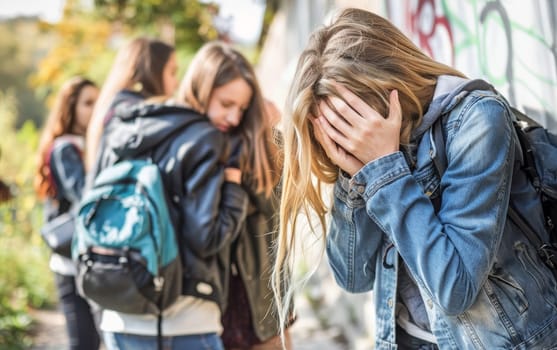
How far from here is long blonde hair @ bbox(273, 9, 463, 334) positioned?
1.70 metres

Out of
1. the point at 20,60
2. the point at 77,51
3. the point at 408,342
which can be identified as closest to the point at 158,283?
the point at 408,342

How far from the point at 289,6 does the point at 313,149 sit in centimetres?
853

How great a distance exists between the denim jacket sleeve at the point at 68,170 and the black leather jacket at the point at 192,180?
4.17 feet

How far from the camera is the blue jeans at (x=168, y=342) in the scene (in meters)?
2.74

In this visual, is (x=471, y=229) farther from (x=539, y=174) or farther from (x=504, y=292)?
(x=539, y=174)

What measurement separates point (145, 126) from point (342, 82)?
4.48 feet

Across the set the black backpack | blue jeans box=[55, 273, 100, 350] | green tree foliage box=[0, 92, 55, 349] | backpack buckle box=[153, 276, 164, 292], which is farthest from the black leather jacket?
green tree foliage box=[0, 92, 55, 349]

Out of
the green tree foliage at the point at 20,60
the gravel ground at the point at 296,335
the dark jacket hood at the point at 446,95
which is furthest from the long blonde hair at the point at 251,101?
the green tree foliage at the point at 20,60

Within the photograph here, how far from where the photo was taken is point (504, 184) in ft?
5.11

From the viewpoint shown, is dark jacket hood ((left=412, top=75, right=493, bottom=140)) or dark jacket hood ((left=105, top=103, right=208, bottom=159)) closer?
dark jacket hood ((left=412, top=75, right=493, bottom=140))

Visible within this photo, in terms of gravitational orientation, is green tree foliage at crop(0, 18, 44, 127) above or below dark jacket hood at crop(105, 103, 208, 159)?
below

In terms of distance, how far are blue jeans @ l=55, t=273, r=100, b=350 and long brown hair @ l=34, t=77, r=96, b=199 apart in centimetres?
63

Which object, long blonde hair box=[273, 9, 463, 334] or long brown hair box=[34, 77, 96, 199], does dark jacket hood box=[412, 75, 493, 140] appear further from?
long brown hair box=[34, 77, 96, 199]

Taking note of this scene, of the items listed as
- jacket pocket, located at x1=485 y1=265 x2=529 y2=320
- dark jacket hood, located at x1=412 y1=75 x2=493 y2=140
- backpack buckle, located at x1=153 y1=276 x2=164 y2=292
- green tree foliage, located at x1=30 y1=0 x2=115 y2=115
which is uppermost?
dark jacket hood, located at x1=412 y1=75 x2=493 y2=140
